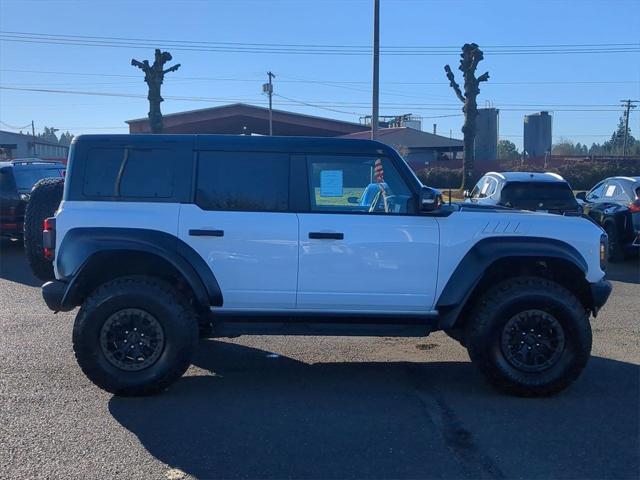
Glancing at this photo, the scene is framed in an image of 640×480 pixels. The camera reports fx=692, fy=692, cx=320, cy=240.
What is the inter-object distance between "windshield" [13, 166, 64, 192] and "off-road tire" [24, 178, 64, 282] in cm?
792

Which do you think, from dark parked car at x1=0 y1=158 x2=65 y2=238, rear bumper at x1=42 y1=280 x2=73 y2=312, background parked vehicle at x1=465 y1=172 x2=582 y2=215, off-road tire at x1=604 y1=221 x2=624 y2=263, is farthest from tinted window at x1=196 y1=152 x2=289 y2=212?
off-road tire at x1=604 y1=221 x2=624 y2=263

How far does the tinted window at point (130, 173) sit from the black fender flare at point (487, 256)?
2471mm

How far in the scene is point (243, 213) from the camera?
5.70 metres

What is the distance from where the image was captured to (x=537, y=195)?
12.5 m

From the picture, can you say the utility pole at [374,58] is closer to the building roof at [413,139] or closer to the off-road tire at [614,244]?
the off-road tire at [614,244]

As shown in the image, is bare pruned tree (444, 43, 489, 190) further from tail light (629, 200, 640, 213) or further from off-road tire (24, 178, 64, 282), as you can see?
off-road tire (24, 178, 64, 282)

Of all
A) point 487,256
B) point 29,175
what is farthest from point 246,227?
point 29,175

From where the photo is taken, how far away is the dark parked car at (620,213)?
12.6 metres

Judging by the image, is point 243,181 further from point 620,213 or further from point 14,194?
point 14,194

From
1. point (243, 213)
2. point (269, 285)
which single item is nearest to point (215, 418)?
point (269, 285)

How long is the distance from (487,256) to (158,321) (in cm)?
272

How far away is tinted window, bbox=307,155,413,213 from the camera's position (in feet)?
19.0

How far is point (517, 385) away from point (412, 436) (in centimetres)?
126

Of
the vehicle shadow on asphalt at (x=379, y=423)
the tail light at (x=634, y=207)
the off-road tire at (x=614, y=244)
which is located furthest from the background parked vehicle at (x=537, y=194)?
the vehicle shadow on asphalt at (x=379, y=423)
